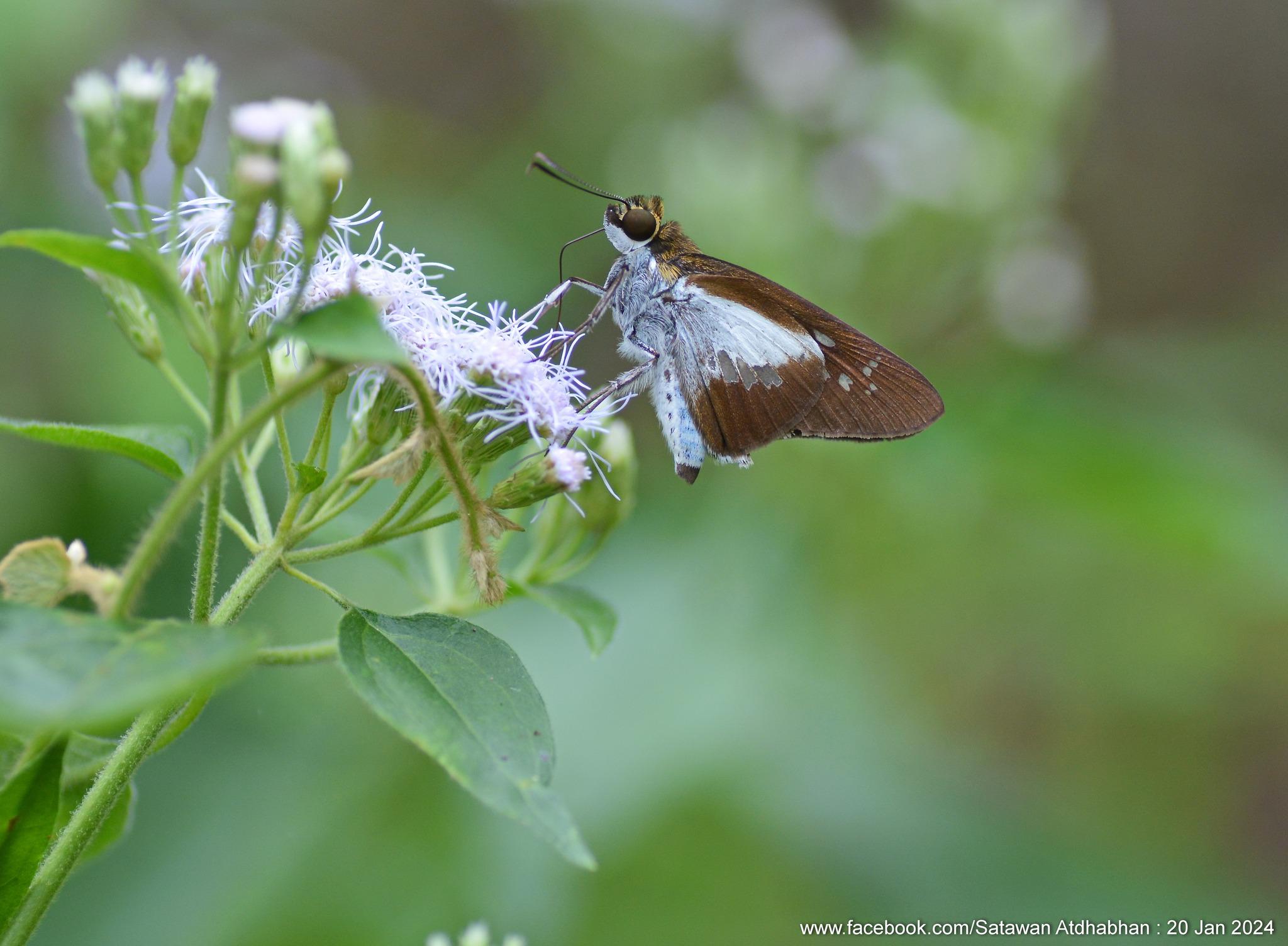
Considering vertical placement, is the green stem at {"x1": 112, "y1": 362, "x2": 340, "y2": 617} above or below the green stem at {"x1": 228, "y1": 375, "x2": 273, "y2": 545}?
above

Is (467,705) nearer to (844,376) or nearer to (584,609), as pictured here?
(584,609)

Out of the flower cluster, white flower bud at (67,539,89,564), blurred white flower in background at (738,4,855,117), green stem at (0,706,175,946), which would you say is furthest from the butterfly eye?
blurred white flower in background at (738,4,855,117)

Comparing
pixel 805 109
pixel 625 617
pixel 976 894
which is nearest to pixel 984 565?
pixel 976 894

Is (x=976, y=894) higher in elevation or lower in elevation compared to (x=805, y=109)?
lower

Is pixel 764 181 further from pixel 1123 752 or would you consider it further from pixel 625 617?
pixel 1123 752

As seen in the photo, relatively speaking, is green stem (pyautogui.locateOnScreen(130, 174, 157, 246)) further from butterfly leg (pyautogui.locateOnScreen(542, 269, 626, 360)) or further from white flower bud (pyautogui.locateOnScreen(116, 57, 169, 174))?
butterfly leg (pyautogui.locateOnScreen(542, 269, 626, 360))

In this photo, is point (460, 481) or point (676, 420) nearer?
point (460, 481)

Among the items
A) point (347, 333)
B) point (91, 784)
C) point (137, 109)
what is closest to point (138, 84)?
point (137, 109)
